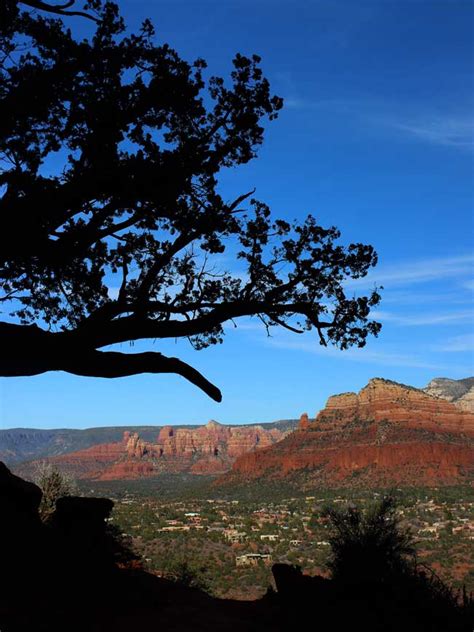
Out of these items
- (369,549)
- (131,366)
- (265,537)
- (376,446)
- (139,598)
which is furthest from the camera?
(376,446)

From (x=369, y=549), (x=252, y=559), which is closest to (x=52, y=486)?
(x=369, y=549)

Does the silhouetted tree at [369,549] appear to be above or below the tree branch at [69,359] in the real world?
below

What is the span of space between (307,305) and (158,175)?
392 cm

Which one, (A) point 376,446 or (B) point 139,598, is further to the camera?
(A) point 376,446

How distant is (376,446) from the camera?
11212 cm

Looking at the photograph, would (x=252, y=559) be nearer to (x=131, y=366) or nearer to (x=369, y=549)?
(x=369, y=549)

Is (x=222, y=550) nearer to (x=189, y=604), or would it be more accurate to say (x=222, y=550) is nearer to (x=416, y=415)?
(x=189, y=604)

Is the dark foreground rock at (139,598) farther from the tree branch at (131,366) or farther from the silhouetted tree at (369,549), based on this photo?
the tree branch at (131,366)

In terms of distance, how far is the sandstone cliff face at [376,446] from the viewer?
10075cm

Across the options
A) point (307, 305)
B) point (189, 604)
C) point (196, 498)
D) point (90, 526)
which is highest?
point (307, 305)

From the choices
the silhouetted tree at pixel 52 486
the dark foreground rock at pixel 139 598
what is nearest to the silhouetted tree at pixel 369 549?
the dark foreground rock at pixel 139 598

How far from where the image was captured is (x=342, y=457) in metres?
112

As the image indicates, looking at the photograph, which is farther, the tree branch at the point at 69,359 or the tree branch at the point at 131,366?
the tree branch at the point at 131,366

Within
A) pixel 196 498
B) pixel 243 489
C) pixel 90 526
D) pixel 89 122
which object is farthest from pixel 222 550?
pixel 243 489
